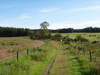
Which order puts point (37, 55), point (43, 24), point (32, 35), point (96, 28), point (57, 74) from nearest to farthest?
point (57, 74), point (37, 55), point (32, 35), point (43, 24), point (96, 28)

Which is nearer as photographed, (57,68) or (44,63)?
(57,68)

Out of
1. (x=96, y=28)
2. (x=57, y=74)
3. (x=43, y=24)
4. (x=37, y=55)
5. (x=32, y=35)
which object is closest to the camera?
(x=57, y=74)

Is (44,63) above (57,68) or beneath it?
beneath

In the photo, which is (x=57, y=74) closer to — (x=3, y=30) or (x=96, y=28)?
(x=3, y=30)

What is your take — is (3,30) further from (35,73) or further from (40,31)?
(35,73)

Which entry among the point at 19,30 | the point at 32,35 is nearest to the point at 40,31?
the point at 32,35

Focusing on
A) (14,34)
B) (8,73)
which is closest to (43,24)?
(14,34)

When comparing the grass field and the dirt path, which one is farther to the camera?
the dirt path

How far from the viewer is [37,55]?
20.2 m

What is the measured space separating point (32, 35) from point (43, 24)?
19204 mm

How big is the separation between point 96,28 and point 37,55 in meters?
166

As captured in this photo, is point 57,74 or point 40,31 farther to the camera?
point 40,31

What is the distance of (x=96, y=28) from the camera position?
178000 mm

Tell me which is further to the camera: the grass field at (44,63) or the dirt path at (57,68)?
the dirt path at (57,68)
